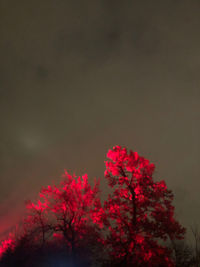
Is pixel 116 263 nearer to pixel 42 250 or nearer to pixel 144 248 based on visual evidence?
pixel 144 248

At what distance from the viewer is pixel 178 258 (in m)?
19.6

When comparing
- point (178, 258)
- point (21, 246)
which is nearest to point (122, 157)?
point (178, 258)

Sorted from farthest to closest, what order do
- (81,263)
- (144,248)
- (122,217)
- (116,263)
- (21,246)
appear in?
(21,246) → (81,263) → (116,263) → (122,217) → (144,248)

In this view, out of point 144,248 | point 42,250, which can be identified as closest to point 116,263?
point 144,248

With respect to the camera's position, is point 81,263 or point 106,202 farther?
point 81,263

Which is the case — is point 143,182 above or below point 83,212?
above

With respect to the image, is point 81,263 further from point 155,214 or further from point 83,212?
point 155,214

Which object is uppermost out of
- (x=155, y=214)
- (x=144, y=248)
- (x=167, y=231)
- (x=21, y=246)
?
(x=155, y=214)

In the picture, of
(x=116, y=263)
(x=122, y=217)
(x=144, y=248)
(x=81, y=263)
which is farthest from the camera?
(x=81, y=263)

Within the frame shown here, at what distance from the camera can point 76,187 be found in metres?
20.8

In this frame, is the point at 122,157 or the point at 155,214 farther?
the point at 122,157

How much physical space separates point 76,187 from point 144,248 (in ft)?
30.5

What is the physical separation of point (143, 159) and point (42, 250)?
16.9 meters

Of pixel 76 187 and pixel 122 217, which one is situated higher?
pixel 76 187
